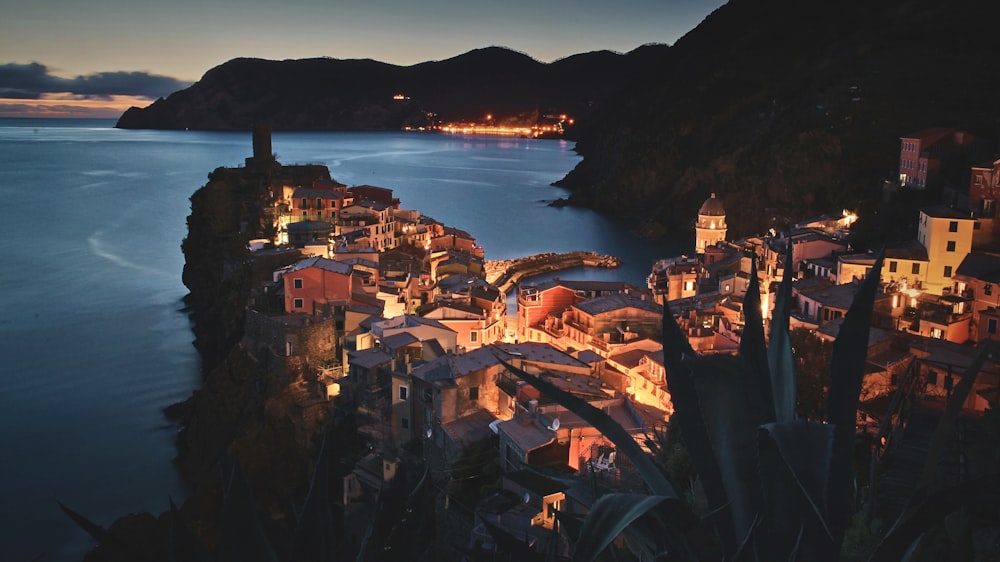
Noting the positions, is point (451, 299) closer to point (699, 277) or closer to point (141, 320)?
point (699, 277)

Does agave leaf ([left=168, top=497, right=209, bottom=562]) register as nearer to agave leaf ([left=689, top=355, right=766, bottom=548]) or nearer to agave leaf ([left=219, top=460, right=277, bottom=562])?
agave leaf ([left=219, top=460, right=277, bottom=562])

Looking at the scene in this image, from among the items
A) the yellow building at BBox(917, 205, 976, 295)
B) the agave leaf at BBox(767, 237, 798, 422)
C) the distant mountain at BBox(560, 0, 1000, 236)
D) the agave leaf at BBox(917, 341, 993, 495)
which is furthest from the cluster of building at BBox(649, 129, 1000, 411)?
the agave leaf at BBox(767, 237, 798, 422)

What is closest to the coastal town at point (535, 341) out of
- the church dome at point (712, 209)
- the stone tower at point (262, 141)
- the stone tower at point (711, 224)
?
the stone tower at point (711, 224)

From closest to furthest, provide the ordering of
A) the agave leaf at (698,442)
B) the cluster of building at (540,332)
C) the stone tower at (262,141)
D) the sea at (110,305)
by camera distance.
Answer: the agave leaf at (698,442)
the cluster of building at (540,332)
the sea at (110,305)
the stone tower at (262,141)

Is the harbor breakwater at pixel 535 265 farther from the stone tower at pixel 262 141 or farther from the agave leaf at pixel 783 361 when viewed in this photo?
the agave leaf at pixel 783 361

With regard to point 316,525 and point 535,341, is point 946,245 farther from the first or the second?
point 316,525

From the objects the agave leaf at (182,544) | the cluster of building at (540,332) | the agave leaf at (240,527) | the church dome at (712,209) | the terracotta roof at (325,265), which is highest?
the agave leaf at (240,527)

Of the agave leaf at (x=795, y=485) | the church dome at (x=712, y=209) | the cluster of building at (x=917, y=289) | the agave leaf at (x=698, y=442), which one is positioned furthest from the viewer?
the church dome at (x=712, y=209)
